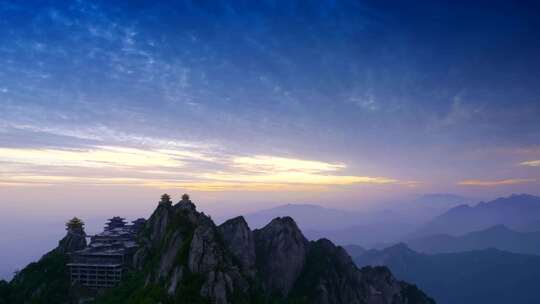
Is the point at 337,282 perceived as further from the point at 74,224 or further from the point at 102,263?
the point at 74,224

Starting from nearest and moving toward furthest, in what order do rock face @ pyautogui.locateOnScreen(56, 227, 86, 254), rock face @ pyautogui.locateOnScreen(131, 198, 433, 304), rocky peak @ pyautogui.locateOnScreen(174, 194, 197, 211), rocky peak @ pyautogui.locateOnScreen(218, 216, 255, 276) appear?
rock face @ pyautogui.locateOnScreen(131, 198, 433, 304)
rocky peak @ pyautogui.locateOnScreen(174, 194, 197, 211)
rock face @ pyautogui.locateOnScreen(56, 227, 86, 254)
rocky peak @ pyautogui.locateOnScreen(218, 216, 255, 276)

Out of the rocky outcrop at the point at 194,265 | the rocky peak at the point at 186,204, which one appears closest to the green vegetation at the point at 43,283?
the rocky outcrop at the point at 194,265

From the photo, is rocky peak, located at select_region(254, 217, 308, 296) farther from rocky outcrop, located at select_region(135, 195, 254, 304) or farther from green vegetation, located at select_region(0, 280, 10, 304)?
green vegetation, located at select_region(0, 280, 10, 304)

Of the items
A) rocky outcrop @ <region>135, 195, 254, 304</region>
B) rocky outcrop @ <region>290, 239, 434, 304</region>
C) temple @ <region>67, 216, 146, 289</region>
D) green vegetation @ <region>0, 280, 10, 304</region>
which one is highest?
rocky outcrop @ <region>135, 195, 254, 304</region>

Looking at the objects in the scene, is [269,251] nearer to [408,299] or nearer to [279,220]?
[279,220]

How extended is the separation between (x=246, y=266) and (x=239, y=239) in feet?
33.7

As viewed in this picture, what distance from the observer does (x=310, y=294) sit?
114875 mm

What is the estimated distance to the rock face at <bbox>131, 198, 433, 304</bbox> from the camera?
203 ft

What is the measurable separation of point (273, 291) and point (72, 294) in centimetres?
5171

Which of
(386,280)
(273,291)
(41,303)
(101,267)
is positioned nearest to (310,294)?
(273,291)

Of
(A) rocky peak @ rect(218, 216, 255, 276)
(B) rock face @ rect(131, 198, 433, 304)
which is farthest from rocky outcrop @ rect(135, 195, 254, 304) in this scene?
(A) rocky peak @ rect(218, 216, 255, 276)

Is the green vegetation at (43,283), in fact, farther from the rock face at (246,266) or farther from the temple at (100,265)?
the rock face at (246,266)

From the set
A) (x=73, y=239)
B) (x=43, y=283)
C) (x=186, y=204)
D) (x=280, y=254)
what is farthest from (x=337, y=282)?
(x=43, y=283)

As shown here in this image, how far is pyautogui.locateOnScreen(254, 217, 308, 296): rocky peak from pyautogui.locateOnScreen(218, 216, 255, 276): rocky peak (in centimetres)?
507
